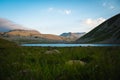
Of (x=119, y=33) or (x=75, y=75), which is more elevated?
(x=119, y=33)

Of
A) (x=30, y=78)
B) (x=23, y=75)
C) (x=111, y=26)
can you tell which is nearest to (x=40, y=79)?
(x=30, y=78)

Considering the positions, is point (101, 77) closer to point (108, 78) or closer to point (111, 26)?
point (108, 78)

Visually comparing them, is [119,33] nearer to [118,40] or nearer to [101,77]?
[118,40]

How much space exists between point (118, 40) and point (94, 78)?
137243mm

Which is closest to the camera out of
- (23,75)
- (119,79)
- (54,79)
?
(119,79)

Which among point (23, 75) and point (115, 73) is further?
point (23, 75)

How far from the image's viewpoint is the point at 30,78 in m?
4.70

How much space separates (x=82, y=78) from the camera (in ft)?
15.4

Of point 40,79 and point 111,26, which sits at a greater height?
point 111,26

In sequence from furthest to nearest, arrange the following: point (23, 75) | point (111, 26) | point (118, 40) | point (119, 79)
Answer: point (111, 26)
point (118, 40)
point (23, 75)
point (119, 79)

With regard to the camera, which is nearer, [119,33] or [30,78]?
[30,78]

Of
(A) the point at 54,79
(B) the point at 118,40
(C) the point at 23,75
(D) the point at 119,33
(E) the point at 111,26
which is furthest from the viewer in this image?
(E) the point at 111,26

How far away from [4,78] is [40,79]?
116 centimetres

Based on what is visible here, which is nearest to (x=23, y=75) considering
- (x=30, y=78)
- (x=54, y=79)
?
(x=30, y=78)
